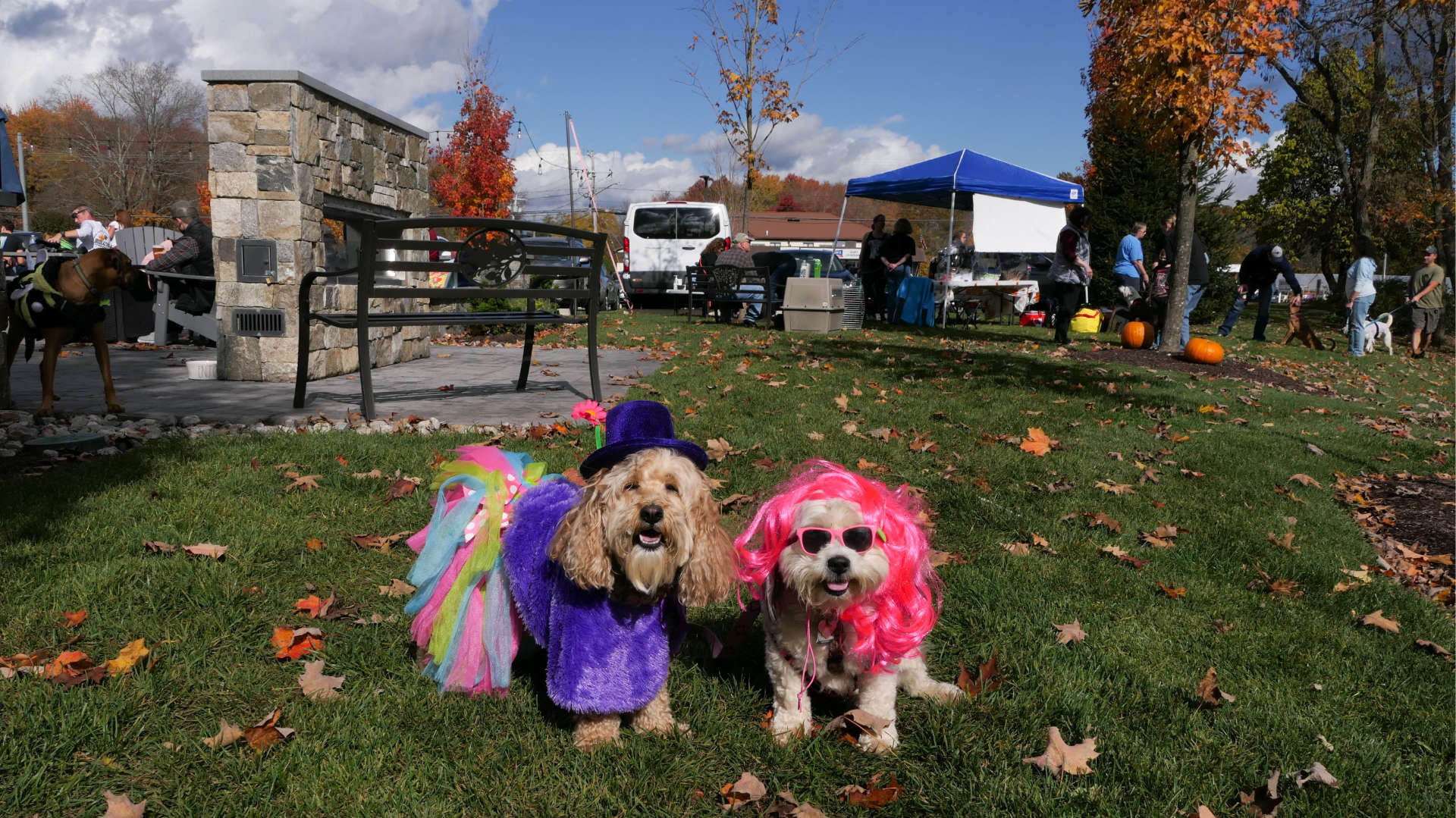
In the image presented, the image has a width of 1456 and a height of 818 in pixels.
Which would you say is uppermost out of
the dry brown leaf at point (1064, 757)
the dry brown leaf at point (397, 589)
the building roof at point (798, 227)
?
the building roof at point (798, 227)

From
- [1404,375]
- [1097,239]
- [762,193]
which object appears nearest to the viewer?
[1404,375]

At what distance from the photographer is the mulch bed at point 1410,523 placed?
14.0 feet

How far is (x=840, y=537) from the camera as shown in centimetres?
228

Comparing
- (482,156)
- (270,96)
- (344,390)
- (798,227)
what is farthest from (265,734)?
(798,227)

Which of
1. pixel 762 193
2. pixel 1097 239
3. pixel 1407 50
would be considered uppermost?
pixel 762 193

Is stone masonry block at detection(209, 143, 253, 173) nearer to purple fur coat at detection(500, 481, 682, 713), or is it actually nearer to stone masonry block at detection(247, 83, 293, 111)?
stone masonry block at detection(247, 83, 293, 111)

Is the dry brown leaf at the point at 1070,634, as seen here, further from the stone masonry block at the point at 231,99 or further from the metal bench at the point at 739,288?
the metal bench at the point at 739,288

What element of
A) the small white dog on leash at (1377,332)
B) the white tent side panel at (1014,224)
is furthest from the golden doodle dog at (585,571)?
the small white dog on leash at (1377,332)

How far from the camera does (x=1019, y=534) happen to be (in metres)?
4.22

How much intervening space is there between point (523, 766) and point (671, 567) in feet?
2.29

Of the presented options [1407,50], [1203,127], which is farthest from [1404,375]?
[1407,50]

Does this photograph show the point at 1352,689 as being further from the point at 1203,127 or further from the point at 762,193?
the point at 762,193

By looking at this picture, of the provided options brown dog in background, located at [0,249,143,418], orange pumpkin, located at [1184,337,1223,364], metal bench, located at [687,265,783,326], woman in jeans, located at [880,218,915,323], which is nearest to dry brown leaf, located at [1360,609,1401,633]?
brown dog in background, located at [0,249,143,418]

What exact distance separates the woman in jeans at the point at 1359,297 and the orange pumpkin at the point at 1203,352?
5.57m
